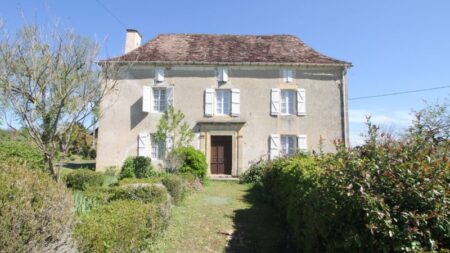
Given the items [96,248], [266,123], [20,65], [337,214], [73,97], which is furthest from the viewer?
[266,123]

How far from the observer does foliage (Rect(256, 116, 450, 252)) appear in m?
2.71

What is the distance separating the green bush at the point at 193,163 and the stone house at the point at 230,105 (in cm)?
227

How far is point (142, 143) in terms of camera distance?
53.9 ft

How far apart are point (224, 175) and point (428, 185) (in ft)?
47.2

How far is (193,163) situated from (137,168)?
8.41ft

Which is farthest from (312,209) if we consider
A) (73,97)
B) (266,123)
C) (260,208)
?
(266,123)

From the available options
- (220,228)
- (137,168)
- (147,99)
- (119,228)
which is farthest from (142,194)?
(147,99)

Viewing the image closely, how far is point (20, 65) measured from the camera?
8445 millimetres

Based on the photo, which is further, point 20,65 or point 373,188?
point 20,65

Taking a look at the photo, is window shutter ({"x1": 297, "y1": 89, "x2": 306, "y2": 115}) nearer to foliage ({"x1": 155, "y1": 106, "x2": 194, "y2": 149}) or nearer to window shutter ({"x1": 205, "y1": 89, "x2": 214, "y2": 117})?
window shutter ({"x1": 205, "y1": 89, "x2": 214, "y2": 117})

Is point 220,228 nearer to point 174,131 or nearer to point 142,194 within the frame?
point 142,194

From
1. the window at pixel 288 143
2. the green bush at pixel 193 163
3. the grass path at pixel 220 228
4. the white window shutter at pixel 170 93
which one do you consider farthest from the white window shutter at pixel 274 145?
the grass path at pixel 220 228

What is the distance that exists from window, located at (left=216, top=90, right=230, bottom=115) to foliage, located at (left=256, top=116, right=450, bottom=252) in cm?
1314

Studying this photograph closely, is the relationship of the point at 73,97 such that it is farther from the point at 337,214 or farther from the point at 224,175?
the point at 224,175
